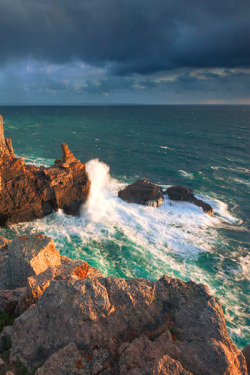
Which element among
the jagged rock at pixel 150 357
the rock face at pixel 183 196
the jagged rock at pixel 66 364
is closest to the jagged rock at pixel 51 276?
the jagged rock at pixel 66 364

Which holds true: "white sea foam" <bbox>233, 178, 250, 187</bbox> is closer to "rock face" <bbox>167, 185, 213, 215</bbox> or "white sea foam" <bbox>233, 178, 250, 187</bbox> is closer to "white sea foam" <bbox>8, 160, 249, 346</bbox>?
"white sea foam" <bbox>8, 160, 249, 346</bbox>

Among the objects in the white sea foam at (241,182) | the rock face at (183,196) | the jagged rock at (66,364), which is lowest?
the white sea foam at (241,182)

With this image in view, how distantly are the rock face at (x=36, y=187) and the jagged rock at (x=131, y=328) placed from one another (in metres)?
26.1

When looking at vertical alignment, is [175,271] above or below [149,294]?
below

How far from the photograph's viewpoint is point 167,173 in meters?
57.6

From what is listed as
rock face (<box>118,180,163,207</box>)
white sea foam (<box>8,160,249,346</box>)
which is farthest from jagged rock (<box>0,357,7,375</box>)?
rock face (<box>118,180,163,207</box>)

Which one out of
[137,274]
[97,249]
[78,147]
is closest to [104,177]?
[97,249]

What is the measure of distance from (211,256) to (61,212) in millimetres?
23661

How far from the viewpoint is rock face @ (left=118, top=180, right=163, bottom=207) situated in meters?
39.0

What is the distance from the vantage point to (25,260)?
1391 cm

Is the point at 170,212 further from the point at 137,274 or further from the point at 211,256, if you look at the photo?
the point at 137,274

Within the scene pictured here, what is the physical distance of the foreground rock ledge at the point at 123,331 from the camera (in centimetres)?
719

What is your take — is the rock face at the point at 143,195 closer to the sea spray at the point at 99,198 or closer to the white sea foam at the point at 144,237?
the white sea foam at the point at 144,237

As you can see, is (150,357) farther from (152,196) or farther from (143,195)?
(143,195)
